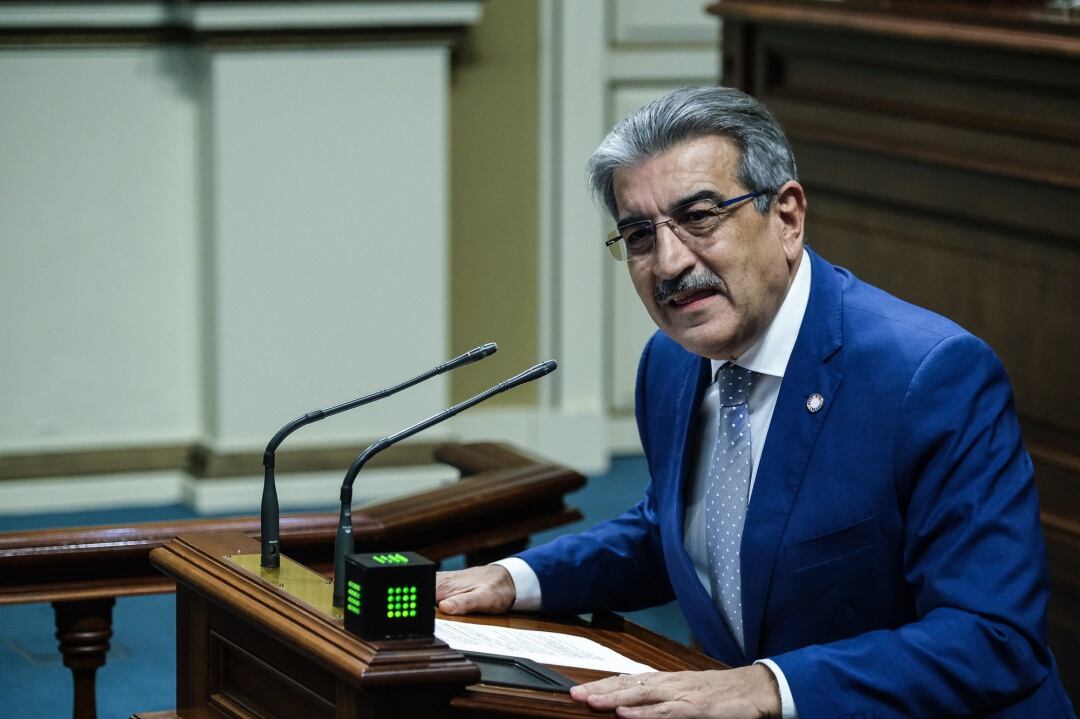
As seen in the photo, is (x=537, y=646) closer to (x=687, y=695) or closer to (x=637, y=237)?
(x=687, y=695)

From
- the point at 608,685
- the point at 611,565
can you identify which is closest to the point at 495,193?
the point at 611,565

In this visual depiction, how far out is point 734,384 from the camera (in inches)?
93.8

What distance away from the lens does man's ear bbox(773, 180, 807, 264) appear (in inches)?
91.0

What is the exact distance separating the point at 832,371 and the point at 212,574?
32.5 inches

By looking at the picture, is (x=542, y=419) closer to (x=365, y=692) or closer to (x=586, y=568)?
(x=586, y=568)

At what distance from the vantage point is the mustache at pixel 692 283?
227 centimetres

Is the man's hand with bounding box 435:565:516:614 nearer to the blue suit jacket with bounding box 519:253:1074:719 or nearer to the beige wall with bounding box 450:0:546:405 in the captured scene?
the blue suit jacket with bounding box 519:253:1074:719

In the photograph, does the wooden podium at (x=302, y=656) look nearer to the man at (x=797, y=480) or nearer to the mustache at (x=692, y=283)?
the man at (x=797, y=480)

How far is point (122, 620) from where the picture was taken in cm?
464

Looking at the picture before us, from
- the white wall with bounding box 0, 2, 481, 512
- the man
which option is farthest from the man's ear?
the white wall with bounding box 0, 2, 481, 512

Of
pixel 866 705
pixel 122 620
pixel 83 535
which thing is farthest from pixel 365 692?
pixel 122 620

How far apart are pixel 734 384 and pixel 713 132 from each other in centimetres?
35

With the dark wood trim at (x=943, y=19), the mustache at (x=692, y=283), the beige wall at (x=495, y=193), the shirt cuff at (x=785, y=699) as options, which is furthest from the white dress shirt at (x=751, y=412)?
the beige wall at (x=495, y=193)

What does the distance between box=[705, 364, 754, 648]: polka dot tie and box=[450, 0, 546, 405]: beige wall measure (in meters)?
3.83
